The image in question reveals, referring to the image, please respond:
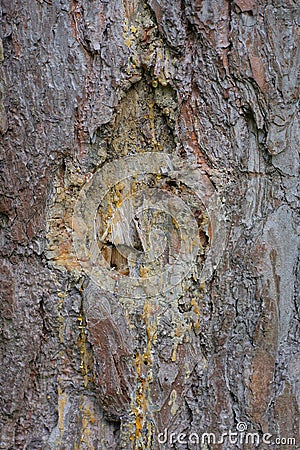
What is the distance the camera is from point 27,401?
115 centimetres

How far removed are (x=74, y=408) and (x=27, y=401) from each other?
0.34ft

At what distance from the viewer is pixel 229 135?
3.61ft

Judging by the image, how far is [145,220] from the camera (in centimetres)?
114

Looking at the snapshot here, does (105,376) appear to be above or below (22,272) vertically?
below

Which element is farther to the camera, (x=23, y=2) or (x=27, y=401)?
(x=27, y=401)

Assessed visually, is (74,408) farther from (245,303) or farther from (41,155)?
(41,155)

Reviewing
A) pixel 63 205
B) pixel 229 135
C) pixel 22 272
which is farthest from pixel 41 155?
pixel 229 135

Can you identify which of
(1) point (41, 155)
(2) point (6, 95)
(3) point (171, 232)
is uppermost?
(2) point (6, 95)

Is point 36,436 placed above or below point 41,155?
below

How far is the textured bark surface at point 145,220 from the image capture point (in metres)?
1.06

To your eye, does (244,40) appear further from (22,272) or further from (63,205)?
(22,272)

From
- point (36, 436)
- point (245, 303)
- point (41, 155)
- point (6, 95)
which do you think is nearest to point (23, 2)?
point (6, 95)

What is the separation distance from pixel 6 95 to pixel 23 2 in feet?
0.61

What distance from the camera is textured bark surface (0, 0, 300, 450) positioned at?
41.8 inches
